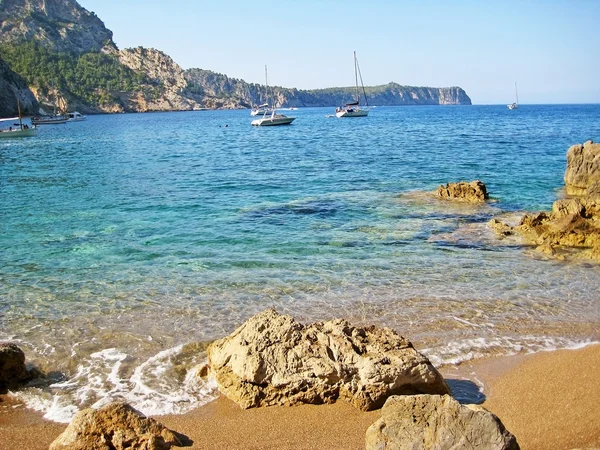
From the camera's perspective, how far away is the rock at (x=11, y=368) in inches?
275

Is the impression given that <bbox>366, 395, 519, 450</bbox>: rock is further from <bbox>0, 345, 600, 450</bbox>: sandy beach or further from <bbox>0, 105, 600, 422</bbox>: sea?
<bbox>0, 105, 600, 422</bbox>: sea

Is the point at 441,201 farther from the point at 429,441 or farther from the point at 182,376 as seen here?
the point at 429,441

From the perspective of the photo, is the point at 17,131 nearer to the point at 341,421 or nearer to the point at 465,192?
the point at 465,192

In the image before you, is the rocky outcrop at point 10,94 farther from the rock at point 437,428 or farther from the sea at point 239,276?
the rock at point 437,428

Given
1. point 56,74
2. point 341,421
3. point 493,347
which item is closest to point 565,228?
point 493,347

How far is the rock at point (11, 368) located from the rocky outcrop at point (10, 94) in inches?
4064

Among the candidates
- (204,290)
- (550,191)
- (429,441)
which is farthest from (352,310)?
(550,191)

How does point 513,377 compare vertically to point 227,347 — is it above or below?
below

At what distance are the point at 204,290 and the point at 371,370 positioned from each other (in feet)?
17.6

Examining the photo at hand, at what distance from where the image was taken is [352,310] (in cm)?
986

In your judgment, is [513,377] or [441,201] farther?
[441,201]

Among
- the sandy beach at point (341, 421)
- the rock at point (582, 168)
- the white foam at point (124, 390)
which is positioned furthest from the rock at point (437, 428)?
the rock at point (582, 168)

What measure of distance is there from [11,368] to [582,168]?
22.1 m

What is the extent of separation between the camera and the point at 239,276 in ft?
38.4
